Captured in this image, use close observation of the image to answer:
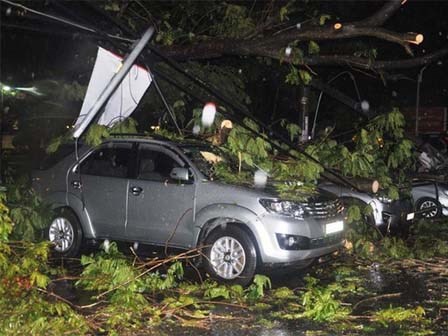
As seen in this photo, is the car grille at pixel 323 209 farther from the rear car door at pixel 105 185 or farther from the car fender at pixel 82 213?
the car fender at pixel 82 213

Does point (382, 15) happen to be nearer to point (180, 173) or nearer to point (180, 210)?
point (180, 173)

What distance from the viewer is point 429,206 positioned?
42.7 feet

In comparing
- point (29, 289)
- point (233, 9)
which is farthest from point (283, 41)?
point (29, 289)

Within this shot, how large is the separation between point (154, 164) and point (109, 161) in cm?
78

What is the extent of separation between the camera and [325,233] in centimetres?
772

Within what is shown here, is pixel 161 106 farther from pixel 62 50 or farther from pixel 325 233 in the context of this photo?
pixel 325 233

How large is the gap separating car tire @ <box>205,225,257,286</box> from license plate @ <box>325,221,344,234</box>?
1004mm

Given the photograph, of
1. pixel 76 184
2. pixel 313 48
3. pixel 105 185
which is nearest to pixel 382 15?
pixel 313 48

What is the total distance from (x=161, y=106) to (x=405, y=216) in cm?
495

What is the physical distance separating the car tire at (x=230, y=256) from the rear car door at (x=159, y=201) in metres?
0.42

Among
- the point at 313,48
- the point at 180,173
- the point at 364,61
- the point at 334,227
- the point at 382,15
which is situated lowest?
the point at 334,227

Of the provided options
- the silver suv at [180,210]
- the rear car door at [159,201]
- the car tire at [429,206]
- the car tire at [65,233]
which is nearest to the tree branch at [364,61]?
the silver suv at [180,210]

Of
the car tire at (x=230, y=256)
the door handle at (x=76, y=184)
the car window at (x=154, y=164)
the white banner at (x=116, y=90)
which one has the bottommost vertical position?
the car tire at (x=230, y=256)

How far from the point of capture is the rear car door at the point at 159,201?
8.00 meters
